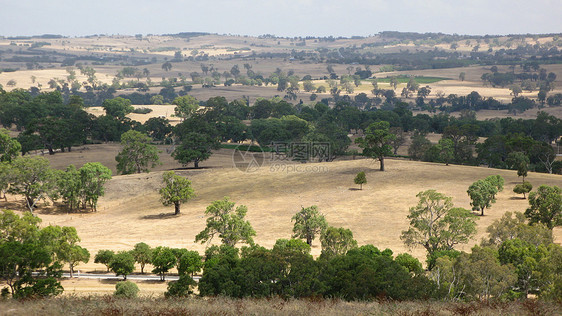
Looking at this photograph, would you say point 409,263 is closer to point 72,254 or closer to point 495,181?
point 72,254

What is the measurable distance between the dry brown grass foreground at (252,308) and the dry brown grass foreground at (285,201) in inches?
953

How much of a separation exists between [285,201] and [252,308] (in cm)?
5518

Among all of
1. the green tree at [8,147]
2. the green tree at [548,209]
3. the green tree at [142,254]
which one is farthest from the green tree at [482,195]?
the green tree at [8,147]

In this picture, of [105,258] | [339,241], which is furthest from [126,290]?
[339,241]

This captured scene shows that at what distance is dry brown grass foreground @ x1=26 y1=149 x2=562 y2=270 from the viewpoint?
234 ft

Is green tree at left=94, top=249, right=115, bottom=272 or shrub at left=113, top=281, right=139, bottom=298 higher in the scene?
shrub at left=113, top=281, right=139, bottom=298

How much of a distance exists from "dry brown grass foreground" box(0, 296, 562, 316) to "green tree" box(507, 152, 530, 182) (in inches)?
2387

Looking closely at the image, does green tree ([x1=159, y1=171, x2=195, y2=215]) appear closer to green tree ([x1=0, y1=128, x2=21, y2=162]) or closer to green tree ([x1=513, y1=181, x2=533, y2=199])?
green tree ([x1=0, y1=128, x2=21, y2=162])

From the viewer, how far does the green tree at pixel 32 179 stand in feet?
282

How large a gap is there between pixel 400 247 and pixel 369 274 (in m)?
24.4

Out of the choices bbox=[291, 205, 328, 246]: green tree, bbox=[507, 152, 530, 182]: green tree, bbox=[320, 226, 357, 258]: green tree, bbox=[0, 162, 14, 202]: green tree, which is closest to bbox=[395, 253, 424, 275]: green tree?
bbox=[320, 226, 357, 258]: green tree

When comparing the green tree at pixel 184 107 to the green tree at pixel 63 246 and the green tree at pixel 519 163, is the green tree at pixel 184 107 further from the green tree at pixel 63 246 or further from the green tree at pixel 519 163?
the green tree at pixel 63 246

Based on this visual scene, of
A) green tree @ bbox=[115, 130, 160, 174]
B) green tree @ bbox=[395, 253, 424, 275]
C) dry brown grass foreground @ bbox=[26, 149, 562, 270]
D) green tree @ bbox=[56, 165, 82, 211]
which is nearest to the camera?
green tree @ bbox=[395, 253, 424, 275]

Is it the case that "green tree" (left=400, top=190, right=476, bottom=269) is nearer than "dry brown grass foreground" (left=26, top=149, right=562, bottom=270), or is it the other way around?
"green tree" (left=400, top=190, right=476, bottom=269)
